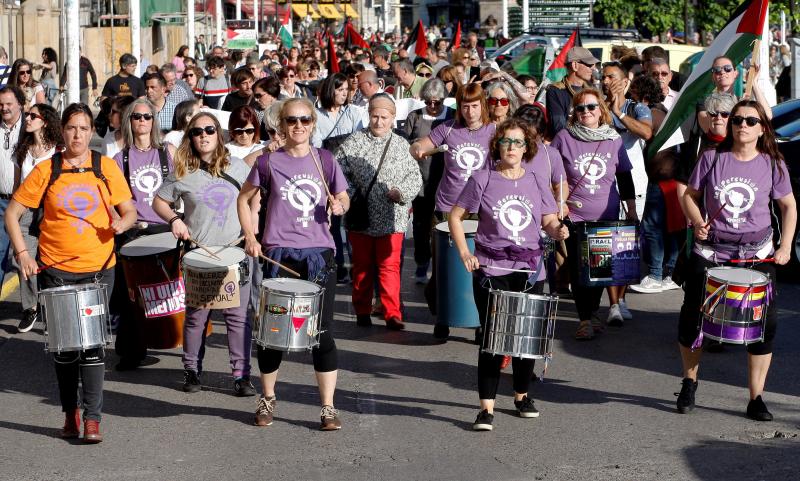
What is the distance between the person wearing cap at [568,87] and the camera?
453 inches

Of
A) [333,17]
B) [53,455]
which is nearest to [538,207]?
[53,455]

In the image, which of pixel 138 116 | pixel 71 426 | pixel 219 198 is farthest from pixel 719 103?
pixel 71 426

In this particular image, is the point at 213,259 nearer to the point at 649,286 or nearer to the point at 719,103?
the point at 719,103

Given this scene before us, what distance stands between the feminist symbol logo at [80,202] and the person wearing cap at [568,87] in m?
4.85

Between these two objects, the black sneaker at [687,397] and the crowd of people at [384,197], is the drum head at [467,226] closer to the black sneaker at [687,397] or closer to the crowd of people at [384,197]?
the crowd of people at [384,197]

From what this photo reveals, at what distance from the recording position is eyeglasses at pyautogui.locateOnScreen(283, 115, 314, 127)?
7543 millimetres

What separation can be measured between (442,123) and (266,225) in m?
3.05

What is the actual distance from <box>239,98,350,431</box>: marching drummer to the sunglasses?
0.64 metres

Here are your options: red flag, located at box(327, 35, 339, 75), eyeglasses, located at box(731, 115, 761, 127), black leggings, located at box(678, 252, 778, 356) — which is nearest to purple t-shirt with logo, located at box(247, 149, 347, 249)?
black leggings, located at box(678, 252, 778, 356)

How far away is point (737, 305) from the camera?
732cm

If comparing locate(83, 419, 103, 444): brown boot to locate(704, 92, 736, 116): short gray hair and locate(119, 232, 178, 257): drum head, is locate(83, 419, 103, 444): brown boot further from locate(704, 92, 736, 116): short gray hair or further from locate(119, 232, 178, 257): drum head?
locate(704, 92, 736, 116): short gray hair

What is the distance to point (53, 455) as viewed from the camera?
7016mm

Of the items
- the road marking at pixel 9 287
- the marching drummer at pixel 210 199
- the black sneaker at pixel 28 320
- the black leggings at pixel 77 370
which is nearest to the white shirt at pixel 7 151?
the black sneaker at pixel 28 320

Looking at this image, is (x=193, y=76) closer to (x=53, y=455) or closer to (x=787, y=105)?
(x=787, y=105)
